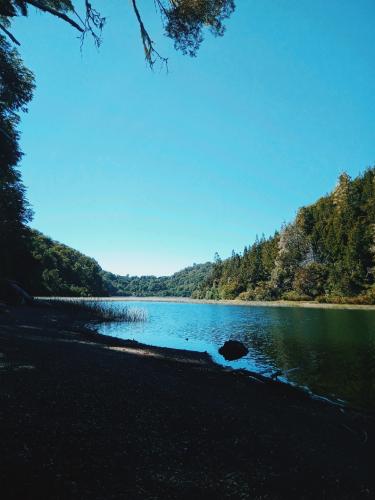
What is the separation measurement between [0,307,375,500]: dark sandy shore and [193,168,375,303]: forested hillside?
83041 millimetres

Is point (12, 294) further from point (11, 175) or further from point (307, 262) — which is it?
point (307, 262)

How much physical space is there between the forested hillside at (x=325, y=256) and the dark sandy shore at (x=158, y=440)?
83.0 meters

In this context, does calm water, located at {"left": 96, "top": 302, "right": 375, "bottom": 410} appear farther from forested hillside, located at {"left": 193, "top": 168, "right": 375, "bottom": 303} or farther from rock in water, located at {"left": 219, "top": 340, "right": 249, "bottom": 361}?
forested hillside, located at {"left": 193, "top": 168, "right": 375, "bottom": 303}

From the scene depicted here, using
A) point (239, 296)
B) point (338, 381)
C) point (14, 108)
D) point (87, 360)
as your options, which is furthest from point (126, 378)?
point (239, 296)

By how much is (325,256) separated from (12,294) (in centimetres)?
10035

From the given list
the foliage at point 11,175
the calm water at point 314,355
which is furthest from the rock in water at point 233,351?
the foliage at point 11,175

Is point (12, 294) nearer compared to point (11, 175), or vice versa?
point (11, 175)

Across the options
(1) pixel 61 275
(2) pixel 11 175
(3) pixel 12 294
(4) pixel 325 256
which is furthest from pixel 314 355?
(1) pixel 61 275

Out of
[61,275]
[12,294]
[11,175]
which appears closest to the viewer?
[11,175]

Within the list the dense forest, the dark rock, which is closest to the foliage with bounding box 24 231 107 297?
the dense forest

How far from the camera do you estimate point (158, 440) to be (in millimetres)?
6398

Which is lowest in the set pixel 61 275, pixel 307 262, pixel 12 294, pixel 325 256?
pixel 12 294

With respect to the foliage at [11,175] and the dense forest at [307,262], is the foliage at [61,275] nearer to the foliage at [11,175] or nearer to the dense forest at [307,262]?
the dense forest at [307,262]

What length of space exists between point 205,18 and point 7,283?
139ft
